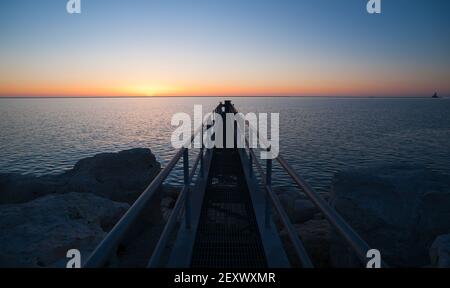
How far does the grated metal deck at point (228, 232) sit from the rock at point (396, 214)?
342 cm

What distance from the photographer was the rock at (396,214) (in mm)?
8086

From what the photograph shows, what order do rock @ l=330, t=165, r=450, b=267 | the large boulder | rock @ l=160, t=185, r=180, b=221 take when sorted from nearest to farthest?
rock @ l=330, t=165, r=450, b=267 < the large boulder < rock @ l=160, t=185, r=180, b=221

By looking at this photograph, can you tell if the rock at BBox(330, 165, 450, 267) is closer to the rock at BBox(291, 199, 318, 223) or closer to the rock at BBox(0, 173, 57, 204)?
the rock at BBox(291, 199, 318, 223)

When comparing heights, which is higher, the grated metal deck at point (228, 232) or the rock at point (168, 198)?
the grated metal deck at point (228, 232)

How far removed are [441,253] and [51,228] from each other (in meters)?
8.36

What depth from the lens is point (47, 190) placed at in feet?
42.2

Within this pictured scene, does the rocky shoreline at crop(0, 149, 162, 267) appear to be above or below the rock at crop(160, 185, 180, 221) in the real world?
above

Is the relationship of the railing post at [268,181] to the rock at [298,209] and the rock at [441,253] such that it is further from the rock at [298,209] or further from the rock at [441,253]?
the rock at [298,209]

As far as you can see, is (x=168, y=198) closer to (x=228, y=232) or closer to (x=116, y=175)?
(x=116, y=175)

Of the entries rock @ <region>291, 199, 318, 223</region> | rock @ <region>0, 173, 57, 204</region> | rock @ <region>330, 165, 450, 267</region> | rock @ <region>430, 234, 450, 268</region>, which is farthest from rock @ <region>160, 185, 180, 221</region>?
rock @ <region>430, 234, 450, 268</region>

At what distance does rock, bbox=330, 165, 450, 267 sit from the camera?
8086 mm

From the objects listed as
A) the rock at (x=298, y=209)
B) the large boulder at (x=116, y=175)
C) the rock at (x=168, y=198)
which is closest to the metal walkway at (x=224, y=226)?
the large boulder at (x=116, y=175)

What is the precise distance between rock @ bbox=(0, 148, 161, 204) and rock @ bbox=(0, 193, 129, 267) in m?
4.63

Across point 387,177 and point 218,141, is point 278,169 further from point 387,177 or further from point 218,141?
point 387,177
